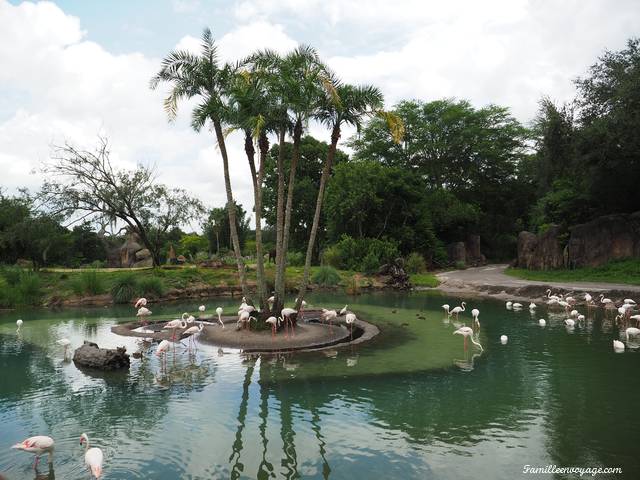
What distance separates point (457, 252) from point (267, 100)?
36.1 metres

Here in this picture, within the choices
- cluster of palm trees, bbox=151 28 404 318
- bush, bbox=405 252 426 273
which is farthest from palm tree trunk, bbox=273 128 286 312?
bush, bbox=405 252 426 273

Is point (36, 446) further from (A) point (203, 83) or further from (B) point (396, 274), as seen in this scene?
(B) point (396, 274)

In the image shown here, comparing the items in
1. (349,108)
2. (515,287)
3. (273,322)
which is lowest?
(273,322)

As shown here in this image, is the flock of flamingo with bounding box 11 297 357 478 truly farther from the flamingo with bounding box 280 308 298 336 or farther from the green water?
the green water

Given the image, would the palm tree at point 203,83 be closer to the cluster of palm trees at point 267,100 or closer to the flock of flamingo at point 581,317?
the cluster of palm trees at point 267,100

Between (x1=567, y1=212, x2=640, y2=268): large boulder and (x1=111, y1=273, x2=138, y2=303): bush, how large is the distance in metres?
27.5

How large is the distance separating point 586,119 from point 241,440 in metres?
27.9

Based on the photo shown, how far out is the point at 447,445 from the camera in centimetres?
769

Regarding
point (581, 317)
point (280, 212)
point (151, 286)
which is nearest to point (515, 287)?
point (581, 317)

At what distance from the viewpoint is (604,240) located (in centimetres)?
3034

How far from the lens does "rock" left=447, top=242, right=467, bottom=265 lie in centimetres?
4725

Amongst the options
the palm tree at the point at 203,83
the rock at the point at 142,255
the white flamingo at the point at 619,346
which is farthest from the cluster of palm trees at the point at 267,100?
the rock at the point at 142,255

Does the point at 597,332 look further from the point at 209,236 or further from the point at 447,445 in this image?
the point at 209,236

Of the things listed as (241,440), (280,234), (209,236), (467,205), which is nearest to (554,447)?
(241,440)
